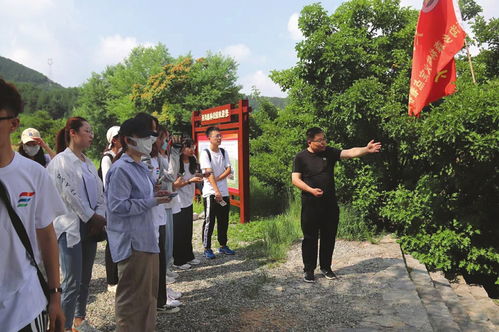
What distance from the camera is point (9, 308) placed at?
1393 mm

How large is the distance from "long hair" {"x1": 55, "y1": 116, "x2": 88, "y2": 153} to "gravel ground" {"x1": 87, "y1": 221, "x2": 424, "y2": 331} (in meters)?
1.75

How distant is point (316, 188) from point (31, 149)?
3.61 metres

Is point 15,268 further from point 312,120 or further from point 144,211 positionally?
point 312,120

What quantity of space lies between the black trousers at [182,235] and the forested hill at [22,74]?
146 meters

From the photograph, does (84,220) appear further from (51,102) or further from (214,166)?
(51,102)

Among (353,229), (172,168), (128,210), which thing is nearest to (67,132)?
(128,210)

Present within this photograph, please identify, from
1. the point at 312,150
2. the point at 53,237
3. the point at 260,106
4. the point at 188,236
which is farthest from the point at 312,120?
the point at 260,106

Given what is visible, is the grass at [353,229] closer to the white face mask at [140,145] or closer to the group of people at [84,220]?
the group of people at [84,220]

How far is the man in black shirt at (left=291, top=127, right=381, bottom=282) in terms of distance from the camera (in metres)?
4.50

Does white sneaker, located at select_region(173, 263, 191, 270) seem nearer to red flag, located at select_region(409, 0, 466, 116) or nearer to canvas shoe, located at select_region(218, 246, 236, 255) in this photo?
canvas shoe, located at select_region(218, 246, 236, 255)

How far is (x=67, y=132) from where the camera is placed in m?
3.20

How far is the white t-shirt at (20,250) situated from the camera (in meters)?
1.41

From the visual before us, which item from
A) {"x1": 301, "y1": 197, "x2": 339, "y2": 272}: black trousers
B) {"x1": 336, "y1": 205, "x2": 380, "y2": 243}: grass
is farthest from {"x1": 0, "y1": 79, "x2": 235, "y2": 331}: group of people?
{"x1": 336, "y1": 205, "x2": 380, "y2": 243}: grass

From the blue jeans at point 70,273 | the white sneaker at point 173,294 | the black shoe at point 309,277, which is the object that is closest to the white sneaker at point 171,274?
the white sneaker at point 173,294
